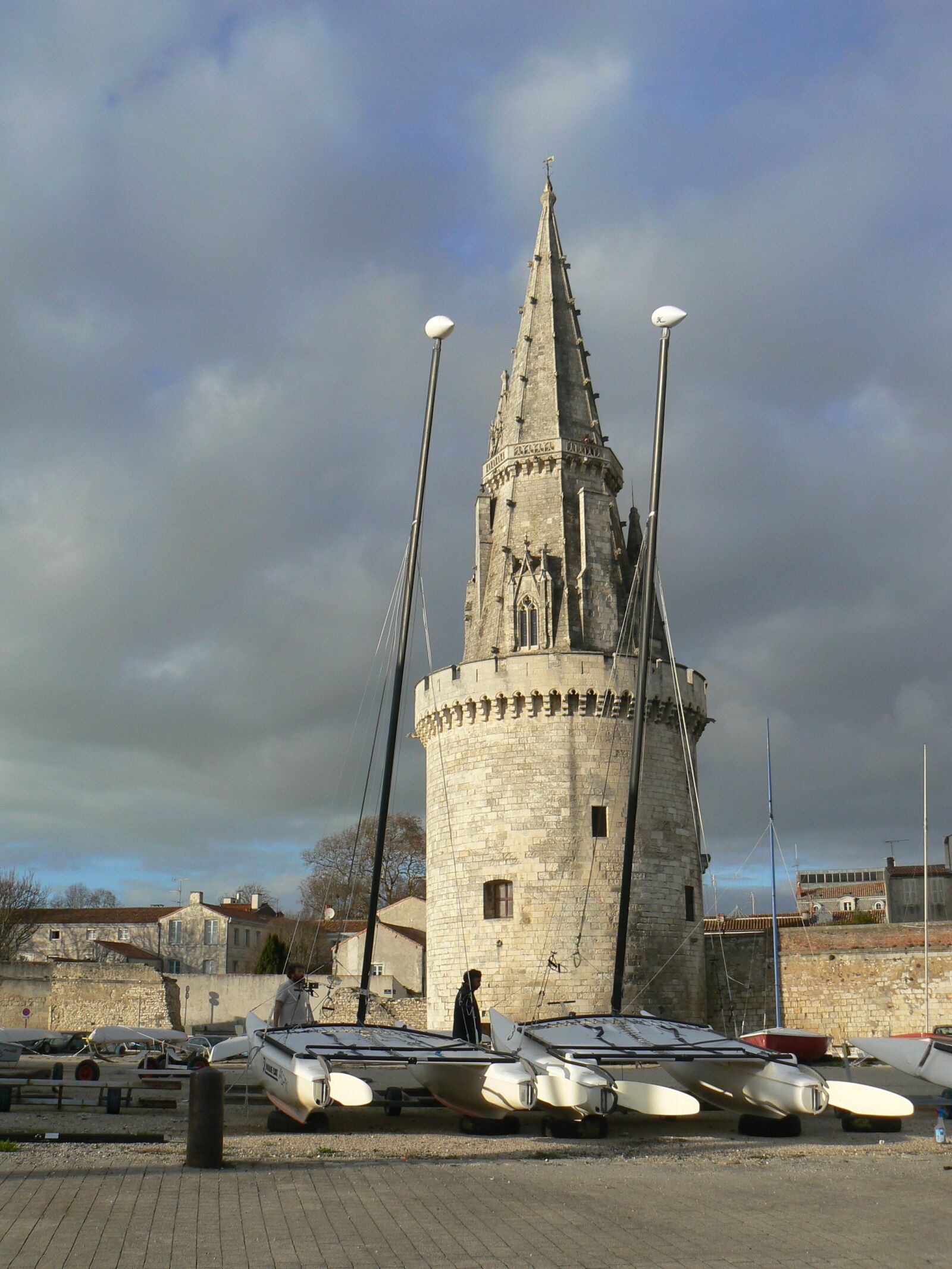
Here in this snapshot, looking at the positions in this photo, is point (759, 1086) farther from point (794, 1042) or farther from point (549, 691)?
point (549, 691)

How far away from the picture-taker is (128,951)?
176 feet

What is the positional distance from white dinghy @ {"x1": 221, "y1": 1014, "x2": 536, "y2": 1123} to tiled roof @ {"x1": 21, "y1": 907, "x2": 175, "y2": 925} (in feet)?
165

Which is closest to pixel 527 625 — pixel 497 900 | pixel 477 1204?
pixel 497 900

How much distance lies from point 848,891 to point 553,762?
7076 centimetres

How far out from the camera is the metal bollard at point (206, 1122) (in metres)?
8.79

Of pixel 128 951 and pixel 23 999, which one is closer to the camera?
pixel 23 999

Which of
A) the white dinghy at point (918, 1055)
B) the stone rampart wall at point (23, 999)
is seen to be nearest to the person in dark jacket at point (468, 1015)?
the white dinghy at point (918, 1055)

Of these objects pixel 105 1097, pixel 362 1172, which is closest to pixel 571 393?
pixel 105 1097

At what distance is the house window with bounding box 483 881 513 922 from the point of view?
24734mm

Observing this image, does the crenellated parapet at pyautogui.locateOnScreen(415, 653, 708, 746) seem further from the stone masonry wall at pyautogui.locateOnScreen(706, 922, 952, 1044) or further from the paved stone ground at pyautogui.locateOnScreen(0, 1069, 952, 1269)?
the paved stone ground at pyautogui.locateOnScreen(0, 1069, 952, 1269)

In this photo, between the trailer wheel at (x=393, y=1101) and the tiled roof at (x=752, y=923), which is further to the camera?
the tiled roof at (x=752, y=923)

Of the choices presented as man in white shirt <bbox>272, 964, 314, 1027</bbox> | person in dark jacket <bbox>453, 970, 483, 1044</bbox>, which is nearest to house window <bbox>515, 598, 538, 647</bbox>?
person in dark jacket <bbox>453, 970, 483, 1044</bbox>

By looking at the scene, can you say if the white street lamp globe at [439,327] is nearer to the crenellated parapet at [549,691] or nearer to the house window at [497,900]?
the crenellated parapet at [549,691]

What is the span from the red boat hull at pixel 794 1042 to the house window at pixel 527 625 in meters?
9.84
